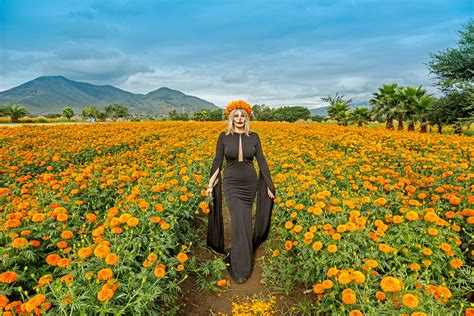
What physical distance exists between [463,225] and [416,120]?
63.6 feet

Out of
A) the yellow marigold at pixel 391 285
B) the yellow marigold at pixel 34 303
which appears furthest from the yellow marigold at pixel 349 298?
the yellow marigold at pixel 34 303

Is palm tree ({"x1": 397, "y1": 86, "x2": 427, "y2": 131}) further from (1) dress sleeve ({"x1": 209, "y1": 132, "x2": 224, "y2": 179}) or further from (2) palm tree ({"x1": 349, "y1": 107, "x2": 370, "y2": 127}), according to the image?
(1) dress sleeve ({"x1": 209, "y1": 132, "x2": 224, "y2": 179})

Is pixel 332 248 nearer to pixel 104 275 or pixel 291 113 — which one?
pixel 104 275

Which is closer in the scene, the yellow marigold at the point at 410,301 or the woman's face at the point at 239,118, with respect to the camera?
the yellow marigold at the point at 410,301

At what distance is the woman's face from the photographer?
11.9 ft

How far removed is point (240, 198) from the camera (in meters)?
3.60

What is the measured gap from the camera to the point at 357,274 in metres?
1.90

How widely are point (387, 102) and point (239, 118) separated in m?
21.4

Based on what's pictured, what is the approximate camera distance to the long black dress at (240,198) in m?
3.40

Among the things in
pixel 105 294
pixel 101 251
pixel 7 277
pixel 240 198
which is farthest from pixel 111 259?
pixel 240 198

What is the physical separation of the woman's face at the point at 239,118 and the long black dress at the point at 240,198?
0.43 ft

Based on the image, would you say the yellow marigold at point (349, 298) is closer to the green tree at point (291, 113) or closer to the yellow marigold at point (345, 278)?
the yellow marigold at point (345, 278)

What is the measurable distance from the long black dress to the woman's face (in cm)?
13

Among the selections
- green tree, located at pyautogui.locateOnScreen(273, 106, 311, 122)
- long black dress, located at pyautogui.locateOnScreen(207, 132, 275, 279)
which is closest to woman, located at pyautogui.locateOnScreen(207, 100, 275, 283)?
long black dress, located at pyautogui.locateOnScreen(207, 132, 275, 279)
